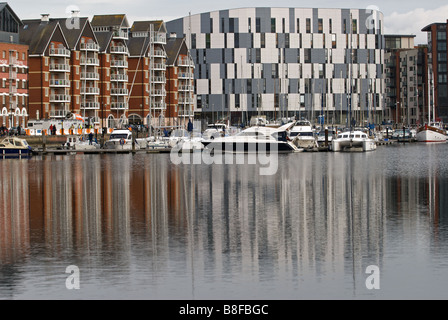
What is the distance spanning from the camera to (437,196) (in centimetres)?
3797

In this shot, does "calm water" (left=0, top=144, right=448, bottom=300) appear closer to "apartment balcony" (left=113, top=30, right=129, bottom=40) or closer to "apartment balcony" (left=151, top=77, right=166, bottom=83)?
"apartment balcony" (left=113, top=30, right=129, bottom=40)

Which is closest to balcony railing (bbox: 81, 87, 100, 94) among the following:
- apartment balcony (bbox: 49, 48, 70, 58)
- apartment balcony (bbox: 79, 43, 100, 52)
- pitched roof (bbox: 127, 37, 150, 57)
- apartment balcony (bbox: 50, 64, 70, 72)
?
apartment balcony (bbox: 79, 43, 100, 52)

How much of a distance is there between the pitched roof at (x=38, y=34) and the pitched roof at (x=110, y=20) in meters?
13.5

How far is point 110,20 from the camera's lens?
14362 cm

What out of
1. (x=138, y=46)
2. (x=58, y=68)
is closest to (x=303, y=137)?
(x=58, y=68)

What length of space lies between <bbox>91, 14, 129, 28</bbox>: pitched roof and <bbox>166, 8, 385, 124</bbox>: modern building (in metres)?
40.1

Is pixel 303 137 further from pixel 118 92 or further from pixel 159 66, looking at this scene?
pixel 159 66

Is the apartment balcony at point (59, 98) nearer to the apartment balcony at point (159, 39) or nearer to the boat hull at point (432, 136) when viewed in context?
the apartment balcony at point (159, 39)

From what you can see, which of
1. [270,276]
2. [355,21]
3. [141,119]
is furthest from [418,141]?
[270,276]

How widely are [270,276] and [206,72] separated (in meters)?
168

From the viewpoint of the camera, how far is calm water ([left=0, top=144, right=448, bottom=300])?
727 inches

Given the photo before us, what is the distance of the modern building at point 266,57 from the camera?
607 feet

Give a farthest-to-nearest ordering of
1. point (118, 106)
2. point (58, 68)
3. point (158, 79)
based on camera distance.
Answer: point (158, 79), point (118, 106), point (58, 68)

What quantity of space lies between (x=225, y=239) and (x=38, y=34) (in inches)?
4311
